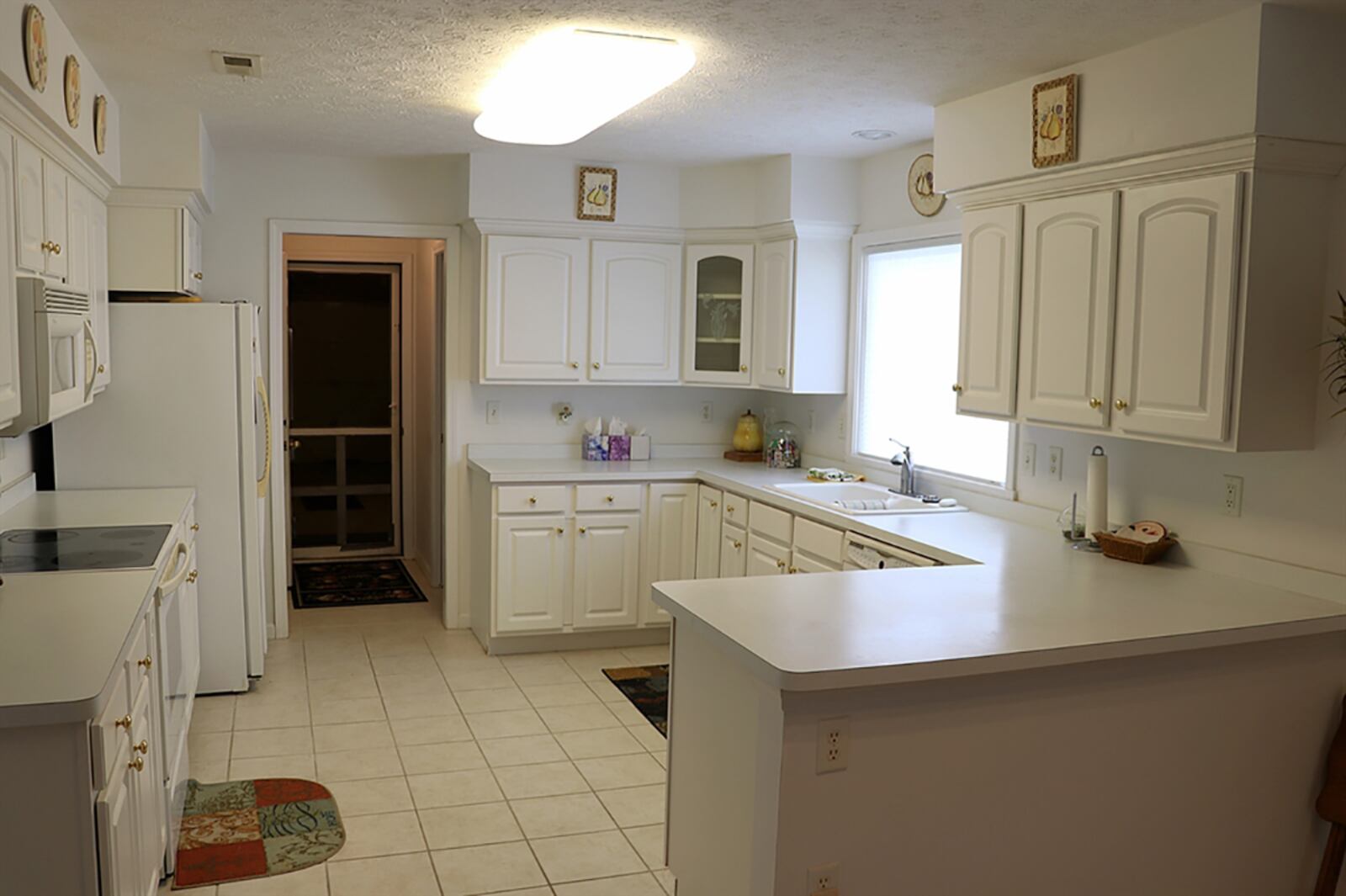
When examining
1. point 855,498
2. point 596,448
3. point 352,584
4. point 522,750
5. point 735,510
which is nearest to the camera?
point 522,750

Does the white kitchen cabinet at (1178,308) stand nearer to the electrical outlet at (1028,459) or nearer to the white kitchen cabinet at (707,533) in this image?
the electrical outlet at (1028,459)

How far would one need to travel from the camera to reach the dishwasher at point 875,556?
12.3 feet

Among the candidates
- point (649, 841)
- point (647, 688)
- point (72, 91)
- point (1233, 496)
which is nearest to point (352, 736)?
point (647, 688)

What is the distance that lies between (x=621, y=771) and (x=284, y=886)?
50.0 inches

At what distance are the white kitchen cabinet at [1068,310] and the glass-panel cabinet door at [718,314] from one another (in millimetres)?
2251

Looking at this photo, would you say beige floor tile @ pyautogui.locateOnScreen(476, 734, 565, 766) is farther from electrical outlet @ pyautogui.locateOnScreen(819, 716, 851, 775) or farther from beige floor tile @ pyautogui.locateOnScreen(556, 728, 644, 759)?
electrical outlet @ pyautogui.locateOnScreen(819, 716, 851, 775)

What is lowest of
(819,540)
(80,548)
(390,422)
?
(819,540)

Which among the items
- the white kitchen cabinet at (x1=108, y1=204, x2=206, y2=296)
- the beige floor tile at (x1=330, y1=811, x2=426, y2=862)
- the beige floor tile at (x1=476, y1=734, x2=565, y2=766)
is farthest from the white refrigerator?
the beige floor tile at (x1=330, y1=811, x2=426, y2=862)

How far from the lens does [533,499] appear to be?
5336 mm

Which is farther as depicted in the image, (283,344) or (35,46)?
(283,344)

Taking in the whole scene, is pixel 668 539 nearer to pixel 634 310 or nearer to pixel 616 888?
pixel 634 310

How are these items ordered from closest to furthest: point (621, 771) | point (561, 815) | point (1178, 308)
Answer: point (1178, 308)
point (561, 815)
point (621, 771)

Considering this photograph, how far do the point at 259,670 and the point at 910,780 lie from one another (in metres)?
3.33

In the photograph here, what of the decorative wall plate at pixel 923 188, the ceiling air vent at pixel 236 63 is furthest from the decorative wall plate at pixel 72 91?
the decorative wall plate at pixel 923 188
